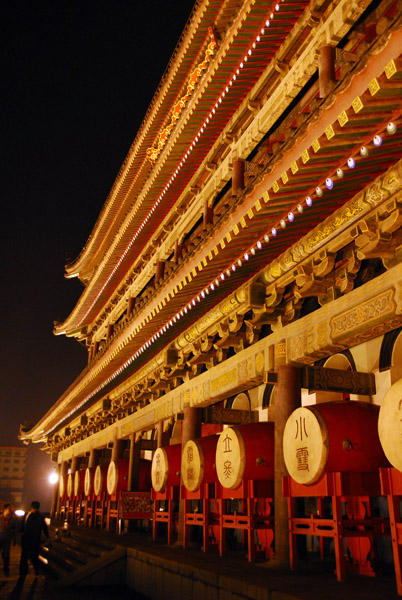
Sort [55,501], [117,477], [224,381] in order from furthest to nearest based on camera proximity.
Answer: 1. [55,501]
2. [117,477]
3. [224,381]

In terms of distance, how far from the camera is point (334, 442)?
5.31m

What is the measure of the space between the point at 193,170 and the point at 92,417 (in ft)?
36.3

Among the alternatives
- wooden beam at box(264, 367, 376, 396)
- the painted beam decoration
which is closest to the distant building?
the painted beam decoration

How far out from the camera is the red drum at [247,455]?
6805 millimetres

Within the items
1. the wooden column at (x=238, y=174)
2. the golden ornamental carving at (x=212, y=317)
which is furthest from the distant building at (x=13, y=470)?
the wooden column at (x=238, y=174)

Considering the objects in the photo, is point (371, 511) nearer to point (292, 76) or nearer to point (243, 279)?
point (243, 279)

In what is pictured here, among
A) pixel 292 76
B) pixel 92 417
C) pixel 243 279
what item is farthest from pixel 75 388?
pixel 292 76

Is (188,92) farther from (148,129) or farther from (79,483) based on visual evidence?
(79,483)

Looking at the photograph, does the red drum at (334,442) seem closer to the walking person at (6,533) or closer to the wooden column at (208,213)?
the wooden column at (208,213)

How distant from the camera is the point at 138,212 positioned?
13.7m

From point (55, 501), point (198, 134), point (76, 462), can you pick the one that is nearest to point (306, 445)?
point (198, 134)

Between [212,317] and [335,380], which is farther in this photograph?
[212,317]

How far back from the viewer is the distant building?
180 feet

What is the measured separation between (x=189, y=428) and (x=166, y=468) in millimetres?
1105
